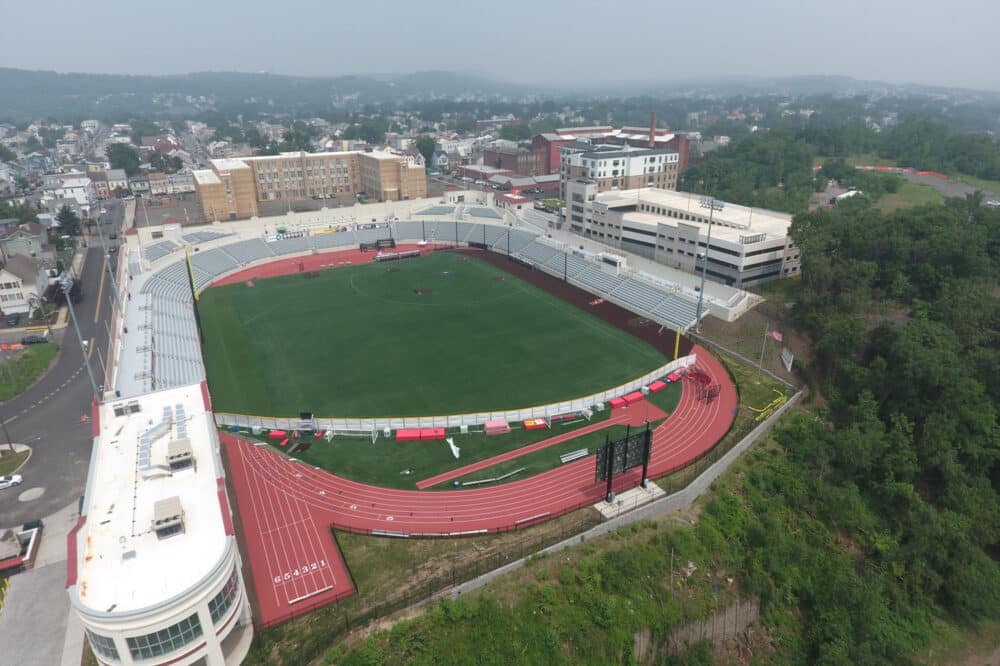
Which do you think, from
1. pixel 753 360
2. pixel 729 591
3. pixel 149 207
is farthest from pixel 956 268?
pixel 149 207

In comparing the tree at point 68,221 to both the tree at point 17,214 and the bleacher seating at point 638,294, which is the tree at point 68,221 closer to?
the tree at point 17,214

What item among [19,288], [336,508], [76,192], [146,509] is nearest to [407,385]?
[336,508]

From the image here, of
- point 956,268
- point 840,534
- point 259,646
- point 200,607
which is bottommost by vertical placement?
point 840,534

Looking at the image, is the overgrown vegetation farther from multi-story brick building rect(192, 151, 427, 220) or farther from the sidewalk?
multi-story brick building rect(192, 151, 427, 220)

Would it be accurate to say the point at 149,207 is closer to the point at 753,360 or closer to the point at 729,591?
the point at 753,360

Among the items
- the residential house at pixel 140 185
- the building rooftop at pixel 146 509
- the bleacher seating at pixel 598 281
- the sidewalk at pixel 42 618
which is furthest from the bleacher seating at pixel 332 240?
the residential house at pixel 140 185

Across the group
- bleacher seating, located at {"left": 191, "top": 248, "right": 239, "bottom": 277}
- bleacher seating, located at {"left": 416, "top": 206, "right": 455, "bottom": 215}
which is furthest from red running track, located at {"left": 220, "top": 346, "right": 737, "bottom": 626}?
bleacher seating, located at {"left": 416, "top": 206, "right": 455, "bottom": 215}

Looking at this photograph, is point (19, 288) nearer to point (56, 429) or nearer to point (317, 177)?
point (56, 429)

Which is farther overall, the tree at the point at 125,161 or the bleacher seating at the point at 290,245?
the tree at the point at 125,161
